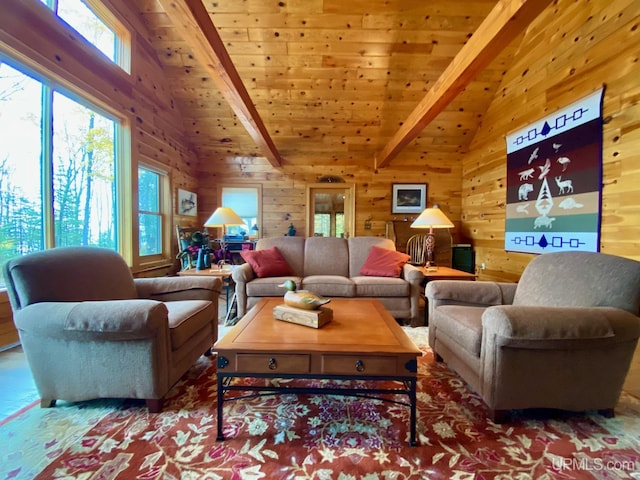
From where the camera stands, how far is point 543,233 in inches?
129

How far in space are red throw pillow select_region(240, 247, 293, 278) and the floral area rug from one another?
1.61 meters

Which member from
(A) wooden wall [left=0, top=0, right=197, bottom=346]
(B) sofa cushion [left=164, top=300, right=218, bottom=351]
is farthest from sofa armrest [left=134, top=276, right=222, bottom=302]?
(A) wooden wall [left=0, top=0, right=197, bottom=346]

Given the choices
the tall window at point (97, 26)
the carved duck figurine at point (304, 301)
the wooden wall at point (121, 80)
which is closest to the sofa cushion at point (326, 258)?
the carved duck figurine at point (304, 301)

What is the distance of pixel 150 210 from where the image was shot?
12.6 ft

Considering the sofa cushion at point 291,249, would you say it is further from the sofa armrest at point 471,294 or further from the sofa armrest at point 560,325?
the sofa armrest at point 560,325

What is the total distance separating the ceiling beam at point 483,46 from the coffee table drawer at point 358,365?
7.17 ft

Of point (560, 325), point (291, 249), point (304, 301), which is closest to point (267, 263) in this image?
point (291, 249)

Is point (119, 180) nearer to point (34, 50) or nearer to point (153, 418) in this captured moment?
point (34, 50)

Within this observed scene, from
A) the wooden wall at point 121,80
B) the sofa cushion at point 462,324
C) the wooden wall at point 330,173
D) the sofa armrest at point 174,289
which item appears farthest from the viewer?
the wooden wall at point 330,173

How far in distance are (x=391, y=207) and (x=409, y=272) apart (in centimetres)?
255

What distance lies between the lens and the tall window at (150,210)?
3.64m

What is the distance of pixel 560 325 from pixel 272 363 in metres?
1.42

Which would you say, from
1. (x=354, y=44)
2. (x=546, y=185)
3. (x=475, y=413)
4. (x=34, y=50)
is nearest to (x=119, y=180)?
(x=34, y=50)

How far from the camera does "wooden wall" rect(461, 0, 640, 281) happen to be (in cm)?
237
